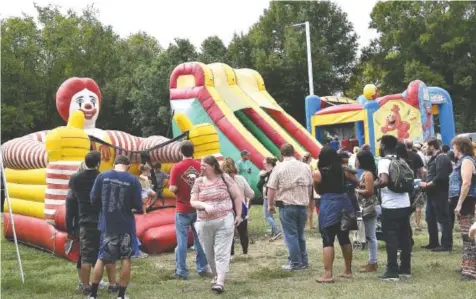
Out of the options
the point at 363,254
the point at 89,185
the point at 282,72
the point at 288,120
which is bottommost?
the point at 363,254

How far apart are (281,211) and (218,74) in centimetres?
950

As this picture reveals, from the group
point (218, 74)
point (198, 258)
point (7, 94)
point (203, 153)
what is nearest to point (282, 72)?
point (7, 94)

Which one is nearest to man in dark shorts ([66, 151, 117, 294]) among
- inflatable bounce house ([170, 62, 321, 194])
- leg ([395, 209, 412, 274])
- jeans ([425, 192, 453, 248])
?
leg ([395, 209, 412, 274])

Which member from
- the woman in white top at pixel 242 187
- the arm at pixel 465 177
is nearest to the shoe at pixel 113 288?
the woman in white top at pixel 242 187

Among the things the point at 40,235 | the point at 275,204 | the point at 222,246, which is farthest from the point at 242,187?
the point at 40,235

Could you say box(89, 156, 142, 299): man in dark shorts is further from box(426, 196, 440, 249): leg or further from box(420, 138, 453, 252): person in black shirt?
box(426, 196, 440, 249): leg

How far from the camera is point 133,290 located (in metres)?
6.04

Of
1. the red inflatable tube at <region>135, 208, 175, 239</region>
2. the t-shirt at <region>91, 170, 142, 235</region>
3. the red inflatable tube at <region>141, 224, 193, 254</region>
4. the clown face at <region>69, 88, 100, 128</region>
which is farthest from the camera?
the clown face at <region>69, 88, 100, 128</region>

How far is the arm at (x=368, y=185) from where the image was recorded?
20.4 ft

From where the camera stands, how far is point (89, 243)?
5699 mm

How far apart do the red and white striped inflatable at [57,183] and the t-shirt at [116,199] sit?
2.28 metres

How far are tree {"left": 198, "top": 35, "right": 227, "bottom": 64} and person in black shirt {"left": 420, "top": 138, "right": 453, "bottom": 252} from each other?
2339 centimetres

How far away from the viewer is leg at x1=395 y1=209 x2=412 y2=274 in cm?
604

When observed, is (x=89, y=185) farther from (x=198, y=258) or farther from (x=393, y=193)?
(x=393, y=193)
